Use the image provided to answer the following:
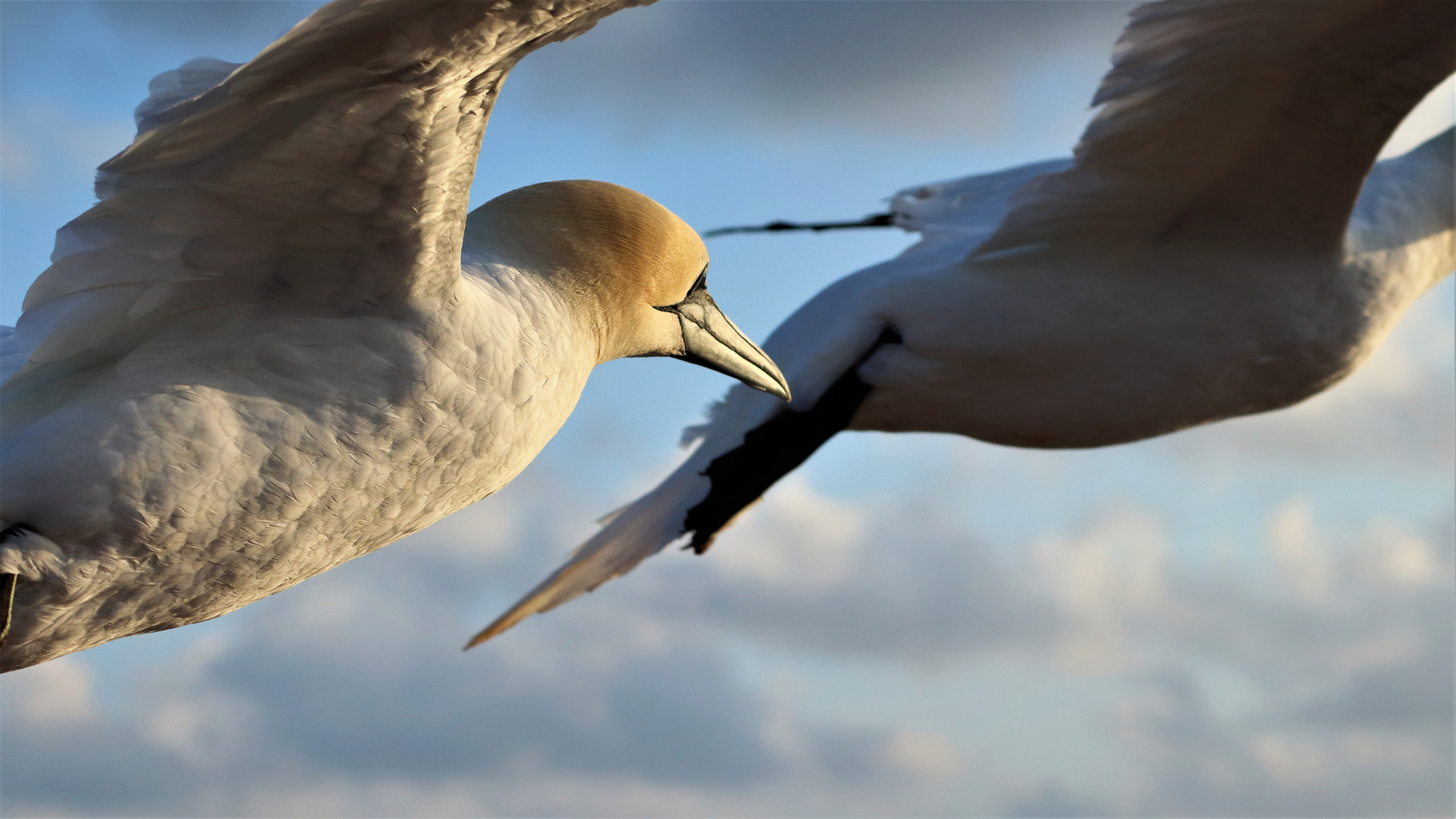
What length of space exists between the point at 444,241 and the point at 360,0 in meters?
0.44

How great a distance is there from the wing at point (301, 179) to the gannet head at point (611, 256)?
355 mm

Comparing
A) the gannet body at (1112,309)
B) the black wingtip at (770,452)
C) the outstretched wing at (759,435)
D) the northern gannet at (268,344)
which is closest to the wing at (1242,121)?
the gannet body at (1112,309)

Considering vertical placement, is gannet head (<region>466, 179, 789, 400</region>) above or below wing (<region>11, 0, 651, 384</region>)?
below

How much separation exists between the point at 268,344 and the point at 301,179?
28 centimetres

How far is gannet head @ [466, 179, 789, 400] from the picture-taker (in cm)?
228

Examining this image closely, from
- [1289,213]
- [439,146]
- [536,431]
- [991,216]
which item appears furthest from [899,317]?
[439,146]

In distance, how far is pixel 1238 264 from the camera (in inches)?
166

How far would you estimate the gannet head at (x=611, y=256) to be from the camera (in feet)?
7.47

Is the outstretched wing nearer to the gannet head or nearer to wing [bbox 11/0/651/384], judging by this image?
the gannet head

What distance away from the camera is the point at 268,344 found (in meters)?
1.91

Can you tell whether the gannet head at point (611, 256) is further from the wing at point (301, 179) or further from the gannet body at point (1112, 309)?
the gannet body at point (1112, 309)

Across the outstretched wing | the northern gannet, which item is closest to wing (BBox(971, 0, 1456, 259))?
the outstretched wing

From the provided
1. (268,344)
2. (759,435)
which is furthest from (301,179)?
(759,435)

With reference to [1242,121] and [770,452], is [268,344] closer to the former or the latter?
[770,452]
